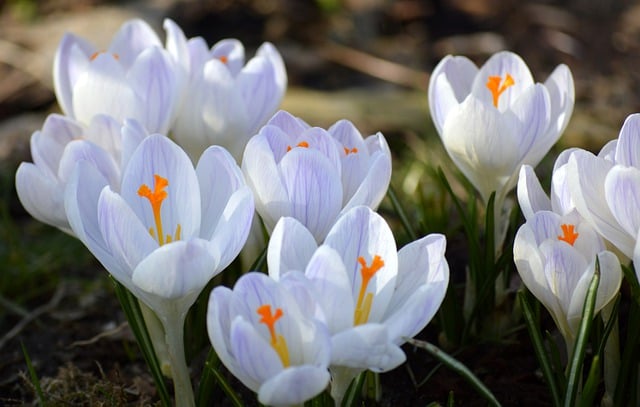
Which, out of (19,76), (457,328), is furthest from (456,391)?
(19,76)

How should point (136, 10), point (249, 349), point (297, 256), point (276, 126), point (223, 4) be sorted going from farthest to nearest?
point (223, 4) → point (136, 10) → point (276, 126) → point (297, 256) → point (249, 349)

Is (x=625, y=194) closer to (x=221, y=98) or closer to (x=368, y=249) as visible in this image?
(x=368, y=249)

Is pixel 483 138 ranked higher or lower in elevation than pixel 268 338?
higher

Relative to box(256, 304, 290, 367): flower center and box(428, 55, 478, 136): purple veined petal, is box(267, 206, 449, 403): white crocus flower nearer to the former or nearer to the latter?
box(256, 304, 290, 367): flower center

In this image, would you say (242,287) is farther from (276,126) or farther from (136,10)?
(136,10)

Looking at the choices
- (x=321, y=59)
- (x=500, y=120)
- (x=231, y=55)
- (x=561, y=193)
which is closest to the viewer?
(x=561, y=193)

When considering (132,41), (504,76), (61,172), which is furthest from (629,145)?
(132,41)
